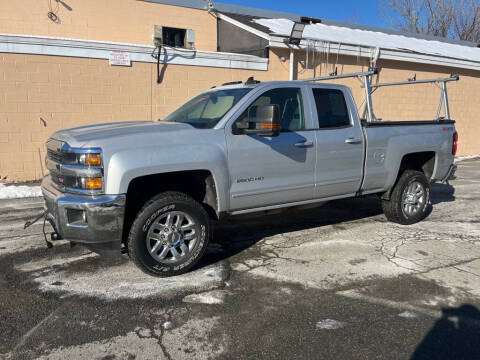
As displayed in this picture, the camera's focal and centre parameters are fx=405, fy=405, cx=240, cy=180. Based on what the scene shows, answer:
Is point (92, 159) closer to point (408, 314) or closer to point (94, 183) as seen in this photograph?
point (94, 183)

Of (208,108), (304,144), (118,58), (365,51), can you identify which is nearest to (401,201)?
(304,144)

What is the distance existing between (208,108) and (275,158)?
3.39 ft

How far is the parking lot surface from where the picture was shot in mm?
2939

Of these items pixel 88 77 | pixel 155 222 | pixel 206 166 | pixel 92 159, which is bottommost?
pixel 155 222

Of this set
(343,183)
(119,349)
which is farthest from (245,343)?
(343,183)

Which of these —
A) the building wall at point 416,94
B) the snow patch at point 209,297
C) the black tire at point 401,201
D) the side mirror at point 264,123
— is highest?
the building wall at point 416,94

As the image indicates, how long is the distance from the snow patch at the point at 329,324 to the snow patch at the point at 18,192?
22.2ft

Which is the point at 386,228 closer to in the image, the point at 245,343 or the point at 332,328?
the point at 332,328

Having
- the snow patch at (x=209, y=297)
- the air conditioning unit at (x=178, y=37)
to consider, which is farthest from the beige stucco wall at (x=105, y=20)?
the snow patch at (x=209, y=297)

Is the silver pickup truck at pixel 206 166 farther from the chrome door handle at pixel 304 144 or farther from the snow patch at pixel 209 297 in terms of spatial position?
the snow patch at pixel 209 297

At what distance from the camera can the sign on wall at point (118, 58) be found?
9140 millimetres

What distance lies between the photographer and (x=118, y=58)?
30.2 ft

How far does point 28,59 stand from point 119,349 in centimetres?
757

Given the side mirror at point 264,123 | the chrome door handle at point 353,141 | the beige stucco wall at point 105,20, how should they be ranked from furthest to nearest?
the beige stucco wall at point 105,20 < the chrome door handle at point 353,141 < the side mirror at point 264,123
